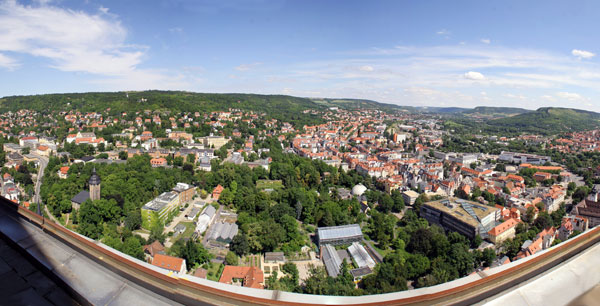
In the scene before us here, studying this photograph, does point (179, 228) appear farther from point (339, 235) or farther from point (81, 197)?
point (339, 235)

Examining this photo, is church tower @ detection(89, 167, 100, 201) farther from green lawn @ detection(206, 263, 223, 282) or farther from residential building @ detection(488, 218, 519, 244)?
residential building @ detection(488, 218, 519, 244)

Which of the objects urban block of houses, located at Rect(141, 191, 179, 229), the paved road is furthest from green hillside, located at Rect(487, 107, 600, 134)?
the paved road

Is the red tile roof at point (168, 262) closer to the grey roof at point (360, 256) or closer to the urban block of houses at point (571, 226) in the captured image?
the grey roof at point (360, 256)

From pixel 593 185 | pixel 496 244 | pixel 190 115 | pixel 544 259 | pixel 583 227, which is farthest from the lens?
pixel 190 115

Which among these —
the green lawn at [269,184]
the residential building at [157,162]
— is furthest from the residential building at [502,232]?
the residential building at [157,162]

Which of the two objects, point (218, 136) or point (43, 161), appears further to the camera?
point (218, 136)

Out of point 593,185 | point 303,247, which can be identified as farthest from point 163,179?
point 593,185

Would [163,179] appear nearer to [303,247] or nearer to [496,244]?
[303,247]

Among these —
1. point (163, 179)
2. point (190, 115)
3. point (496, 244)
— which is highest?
point (190, 115)
